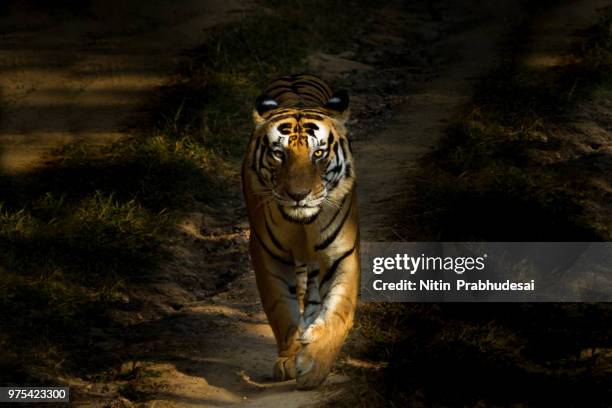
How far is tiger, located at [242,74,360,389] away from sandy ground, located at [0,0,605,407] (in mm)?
250

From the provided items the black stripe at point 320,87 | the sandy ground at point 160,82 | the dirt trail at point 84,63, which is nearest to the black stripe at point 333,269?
the sandy ground at point 160,82

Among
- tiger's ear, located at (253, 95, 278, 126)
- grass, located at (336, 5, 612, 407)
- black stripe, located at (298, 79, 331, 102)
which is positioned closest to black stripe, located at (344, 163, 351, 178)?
tiger's ear, located at (253, 95, 278, 126)

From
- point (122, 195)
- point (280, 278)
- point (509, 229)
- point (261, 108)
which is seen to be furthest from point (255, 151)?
point (122, 195)

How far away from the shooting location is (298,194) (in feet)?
17.0

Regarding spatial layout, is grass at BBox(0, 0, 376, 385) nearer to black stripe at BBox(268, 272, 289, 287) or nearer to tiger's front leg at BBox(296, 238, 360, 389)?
black stripe at BBox(268, 272, 289, 287)

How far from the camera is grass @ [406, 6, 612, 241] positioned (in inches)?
289

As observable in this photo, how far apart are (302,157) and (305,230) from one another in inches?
14.5

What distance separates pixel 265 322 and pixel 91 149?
286cm

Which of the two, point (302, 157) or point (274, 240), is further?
point (274, 240)

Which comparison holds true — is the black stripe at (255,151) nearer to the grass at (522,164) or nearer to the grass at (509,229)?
the grass at (509,229)

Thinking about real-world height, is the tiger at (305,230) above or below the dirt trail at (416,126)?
below

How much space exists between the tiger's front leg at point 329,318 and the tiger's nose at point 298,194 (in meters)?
0.43

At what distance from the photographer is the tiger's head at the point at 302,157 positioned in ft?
17.3

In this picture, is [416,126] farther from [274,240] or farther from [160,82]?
[274,240]
